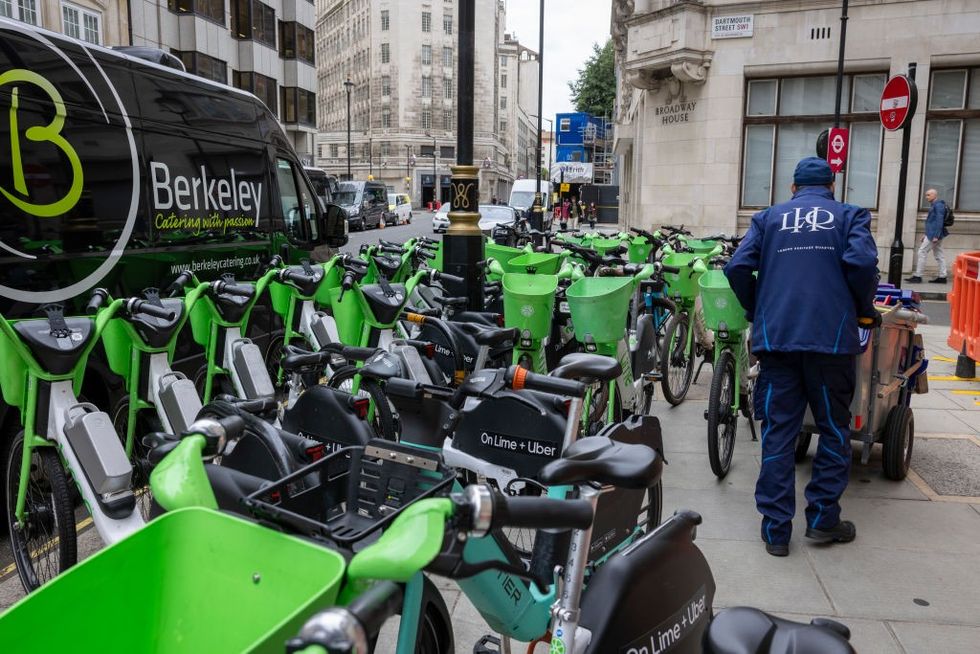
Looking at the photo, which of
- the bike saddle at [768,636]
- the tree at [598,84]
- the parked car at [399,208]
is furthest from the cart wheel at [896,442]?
the tree at [598,84]

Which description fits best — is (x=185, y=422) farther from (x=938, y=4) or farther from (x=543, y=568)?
(x=938, y=4)

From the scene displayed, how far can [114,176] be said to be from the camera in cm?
556

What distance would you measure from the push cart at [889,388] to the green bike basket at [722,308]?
865mm

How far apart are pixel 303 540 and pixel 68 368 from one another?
8.79 feet

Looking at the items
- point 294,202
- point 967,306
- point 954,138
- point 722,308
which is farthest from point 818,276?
point 954,138

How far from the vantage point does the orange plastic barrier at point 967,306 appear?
8.06m

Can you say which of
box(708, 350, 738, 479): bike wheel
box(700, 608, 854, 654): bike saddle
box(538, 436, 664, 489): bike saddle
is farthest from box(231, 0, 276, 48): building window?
box(700, 608, 854, 654): bike saddle

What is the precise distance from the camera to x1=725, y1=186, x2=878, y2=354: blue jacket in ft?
13.0

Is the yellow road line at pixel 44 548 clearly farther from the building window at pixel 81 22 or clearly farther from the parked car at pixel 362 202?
the parked car at pixel 362 202

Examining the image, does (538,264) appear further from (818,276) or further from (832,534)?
(832,534)

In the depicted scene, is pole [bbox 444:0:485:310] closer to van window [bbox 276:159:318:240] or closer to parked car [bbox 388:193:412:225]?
van window [bbox 276:159:318:240]

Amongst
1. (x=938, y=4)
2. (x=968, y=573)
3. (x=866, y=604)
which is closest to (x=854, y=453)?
(x=968, y=573)

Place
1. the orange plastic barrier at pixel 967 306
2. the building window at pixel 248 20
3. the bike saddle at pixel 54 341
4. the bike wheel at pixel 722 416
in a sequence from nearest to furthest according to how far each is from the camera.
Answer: the bike saddle at pixel 54 341 → the bike wheel at pixel 722 416 → the orange plastic barrier at pixel 967 306 → the building window at pixel 248 20

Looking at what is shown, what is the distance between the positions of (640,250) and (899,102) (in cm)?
552
